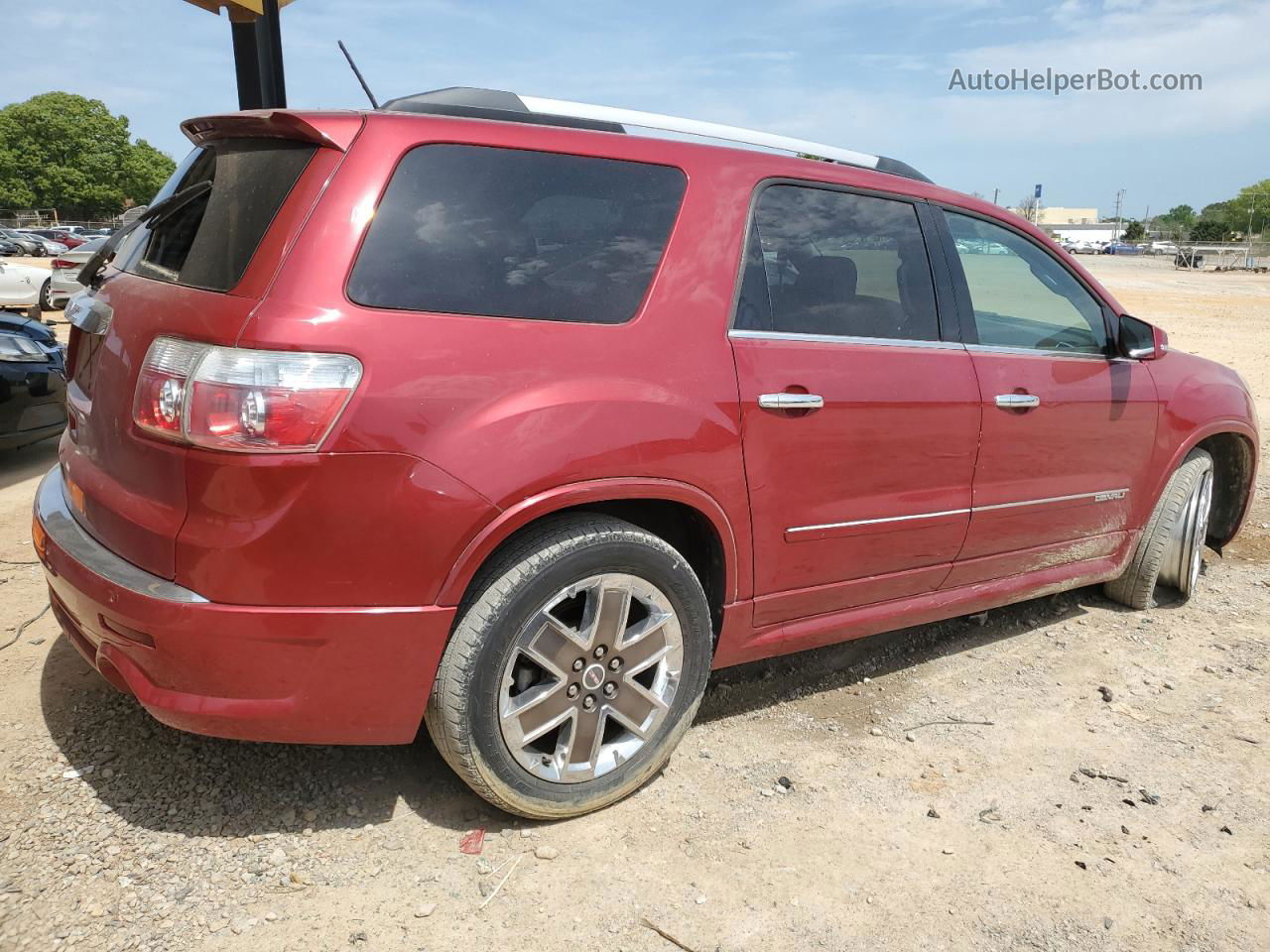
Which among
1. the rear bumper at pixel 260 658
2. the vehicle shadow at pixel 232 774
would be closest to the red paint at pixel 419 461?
the rear bumper at pixel 260 658

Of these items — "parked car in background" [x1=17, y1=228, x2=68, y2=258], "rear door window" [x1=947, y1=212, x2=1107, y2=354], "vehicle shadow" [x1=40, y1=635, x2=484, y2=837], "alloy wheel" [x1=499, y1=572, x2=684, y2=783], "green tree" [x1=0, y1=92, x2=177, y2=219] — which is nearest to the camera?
"alloy wheel" [x1=499, y1=572, x2=684, y2=783]

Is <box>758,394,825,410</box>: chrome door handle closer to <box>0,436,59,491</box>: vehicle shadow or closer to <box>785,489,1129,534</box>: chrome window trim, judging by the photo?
<box>785,489,1129,534</box>: chrome window trim

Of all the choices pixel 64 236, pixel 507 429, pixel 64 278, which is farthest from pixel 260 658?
pixel 64 236

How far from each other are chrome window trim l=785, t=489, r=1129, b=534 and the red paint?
0.06 feet

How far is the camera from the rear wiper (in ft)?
8.80

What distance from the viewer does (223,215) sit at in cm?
247

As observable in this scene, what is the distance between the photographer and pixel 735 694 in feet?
11.8

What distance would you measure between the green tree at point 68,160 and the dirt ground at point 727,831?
85.7m

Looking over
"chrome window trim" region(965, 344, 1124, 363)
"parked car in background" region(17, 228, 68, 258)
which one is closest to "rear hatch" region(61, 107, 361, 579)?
"chrome window trim" region(965, 344, 1124, 363)

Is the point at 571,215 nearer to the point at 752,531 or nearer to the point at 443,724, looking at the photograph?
the point at 752,531

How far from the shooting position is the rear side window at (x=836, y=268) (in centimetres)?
296

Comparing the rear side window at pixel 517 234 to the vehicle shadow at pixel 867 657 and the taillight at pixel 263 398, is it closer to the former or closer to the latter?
the taillight at pixel 263 398

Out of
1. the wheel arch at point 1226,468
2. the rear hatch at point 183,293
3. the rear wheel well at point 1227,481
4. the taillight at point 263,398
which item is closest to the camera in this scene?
the taillight at point 263,398

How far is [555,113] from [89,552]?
1.68 meters
